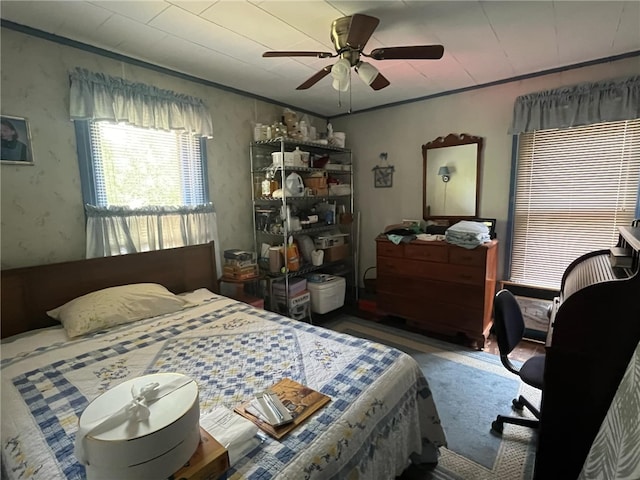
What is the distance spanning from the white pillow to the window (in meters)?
3.17

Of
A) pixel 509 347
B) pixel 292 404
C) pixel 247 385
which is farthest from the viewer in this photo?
pixel 509 347

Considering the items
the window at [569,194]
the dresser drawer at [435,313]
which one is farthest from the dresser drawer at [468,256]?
the window at [569,194]

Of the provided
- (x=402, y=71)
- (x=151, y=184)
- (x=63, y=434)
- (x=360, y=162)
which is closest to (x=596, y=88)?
(x=402, y=71)

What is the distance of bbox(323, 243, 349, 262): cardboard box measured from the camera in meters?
3.74

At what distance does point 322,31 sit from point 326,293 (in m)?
2.48

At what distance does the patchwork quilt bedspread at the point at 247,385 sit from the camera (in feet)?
3.31

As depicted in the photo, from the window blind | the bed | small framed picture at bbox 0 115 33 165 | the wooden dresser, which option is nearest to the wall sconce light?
the wooden dresser

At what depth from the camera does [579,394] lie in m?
1.23

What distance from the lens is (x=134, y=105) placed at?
7.67 ft

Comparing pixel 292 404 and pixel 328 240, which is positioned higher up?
pixel 328 240

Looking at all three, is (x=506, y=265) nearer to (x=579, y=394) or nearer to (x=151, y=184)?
(x=579, y=394)

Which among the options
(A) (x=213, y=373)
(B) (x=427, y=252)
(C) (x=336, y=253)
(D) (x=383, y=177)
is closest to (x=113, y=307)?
(A) (x=213, y=373)

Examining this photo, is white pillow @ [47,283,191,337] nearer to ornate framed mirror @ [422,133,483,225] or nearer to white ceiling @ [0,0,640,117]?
white ceiling @ [0,0,640,117]

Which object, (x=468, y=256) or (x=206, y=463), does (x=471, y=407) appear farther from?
(x=206, y=463)
